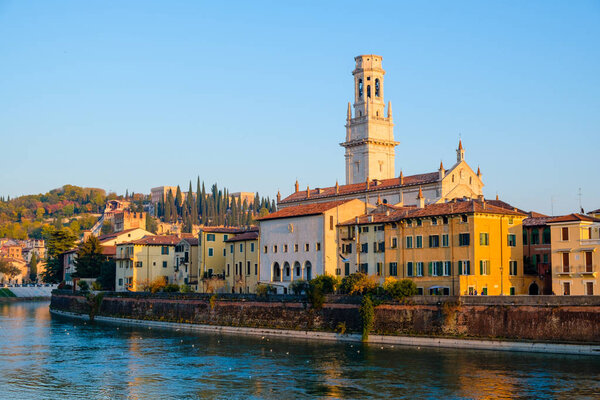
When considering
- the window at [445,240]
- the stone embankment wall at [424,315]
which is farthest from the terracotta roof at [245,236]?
the window at [445,240]

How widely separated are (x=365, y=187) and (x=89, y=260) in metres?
39.2

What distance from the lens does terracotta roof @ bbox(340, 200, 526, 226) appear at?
55344mm

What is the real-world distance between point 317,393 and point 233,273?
43588 millimetres

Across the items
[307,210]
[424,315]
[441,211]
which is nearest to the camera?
[424,315]

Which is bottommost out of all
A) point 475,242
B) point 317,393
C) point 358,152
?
point 317,393

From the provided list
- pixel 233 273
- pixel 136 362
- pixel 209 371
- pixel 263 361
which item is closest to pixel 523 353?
pixel 263 361

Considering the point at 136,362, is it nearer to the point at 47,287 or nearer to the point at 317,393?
the point at 317,393

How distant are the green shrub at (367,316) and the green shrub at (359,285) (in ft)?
5.46

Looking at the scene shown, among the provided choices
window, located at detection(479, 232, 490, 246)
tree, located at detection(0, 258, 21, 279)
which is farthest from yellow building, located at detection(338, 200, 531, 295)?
tree, located at detection(0, 258, 21, 279)

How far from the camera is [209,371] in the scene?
42.0 m

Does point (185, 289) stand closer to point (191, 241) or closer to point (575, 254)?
point (191, 241)

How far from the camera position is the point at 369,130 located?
319ft

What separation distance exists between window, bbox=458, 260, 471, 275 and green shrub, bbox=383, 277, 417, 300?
3.46 metres

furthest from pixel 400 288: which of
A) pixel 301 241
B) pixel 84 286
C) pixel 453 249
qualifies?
pixel 84 286
